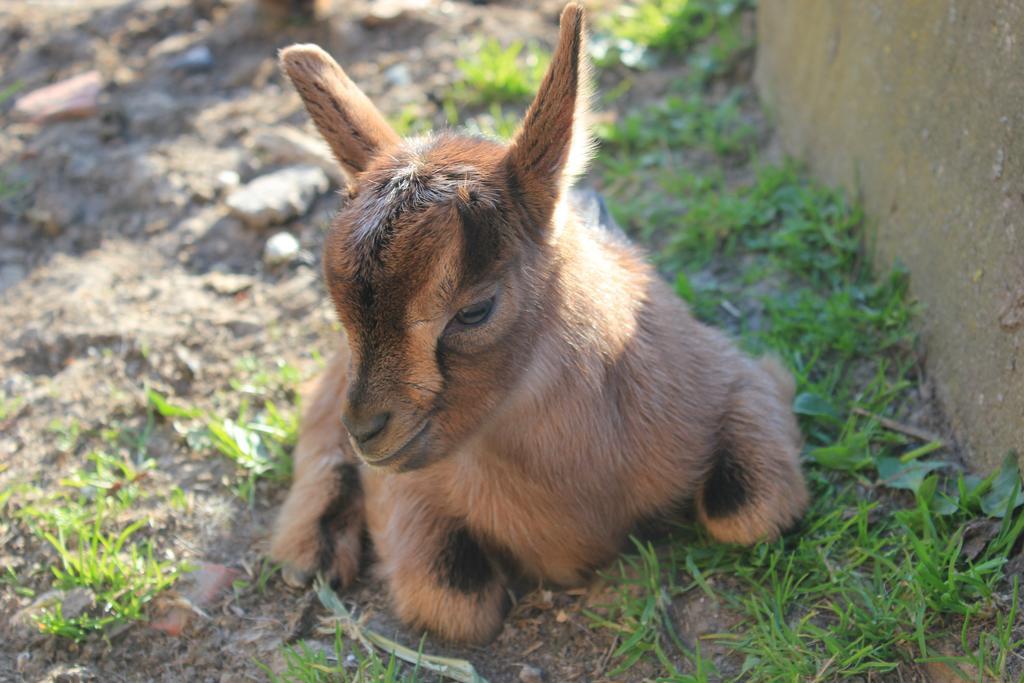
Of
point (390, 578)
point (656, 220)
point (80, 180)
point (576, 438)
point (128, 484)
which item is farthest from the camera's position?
point (80, 180)

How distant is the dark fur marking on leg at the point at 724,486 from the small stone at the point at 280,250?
245cm

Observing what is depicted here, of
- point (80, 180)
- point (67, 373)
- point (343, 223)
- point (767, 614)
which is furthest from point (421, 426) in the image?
point (80, 180)

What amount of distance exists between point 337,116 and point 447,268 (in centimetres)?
86

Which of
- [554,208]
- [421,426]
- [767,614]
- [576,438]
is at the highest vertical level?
[554,208]

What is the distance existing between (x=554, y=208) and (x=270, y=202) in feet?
8.45

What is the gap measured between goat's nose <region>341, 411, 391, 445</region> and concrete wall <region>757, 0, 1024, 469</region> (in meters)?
1.78

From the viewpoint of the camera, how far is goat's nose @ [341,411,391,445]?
9.11ft

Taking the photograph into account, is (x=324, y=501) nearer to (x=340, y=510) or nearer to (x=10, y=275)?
(x=340, y=510)

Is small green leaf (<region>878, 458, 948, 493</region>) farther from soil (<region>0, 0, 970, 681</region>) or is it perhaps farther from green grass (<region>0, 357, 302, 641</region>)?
green grass (<region>0, 357, 302, 641</region>)

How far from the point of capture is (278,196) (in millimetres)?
5297

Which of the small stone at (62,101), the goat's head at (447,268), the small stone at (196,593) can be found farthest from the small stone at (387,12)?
the small stone at (196,593)

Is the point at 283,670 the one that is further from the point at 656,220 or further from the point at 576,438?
the point at 656,220

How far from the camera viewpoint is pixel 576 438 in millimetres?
3283

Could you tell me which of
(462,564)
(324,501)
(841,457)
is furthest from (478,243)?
(841,457)
